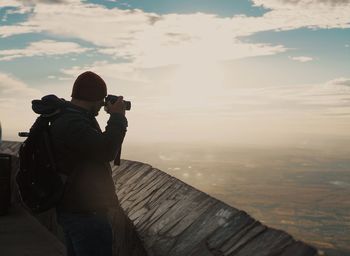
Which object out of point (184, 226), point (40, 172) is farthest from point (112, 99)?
point (184, 226)

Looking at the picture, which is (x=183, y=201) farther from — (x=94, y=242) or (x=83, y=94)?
(x=83, y=94)

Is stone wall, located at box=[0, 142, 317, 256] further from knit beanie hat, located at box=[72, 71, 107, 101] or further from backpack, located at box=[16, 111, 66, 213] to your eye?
knit beanie hat, located at box=[72, 71, 107, 101]

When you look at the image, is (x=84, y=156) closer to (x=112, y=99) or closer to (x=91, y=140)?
(x=91, y=140)

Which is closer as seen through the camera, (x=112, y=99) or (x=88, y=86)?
(x=88, y=86)

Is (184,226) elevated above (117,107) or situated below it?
below

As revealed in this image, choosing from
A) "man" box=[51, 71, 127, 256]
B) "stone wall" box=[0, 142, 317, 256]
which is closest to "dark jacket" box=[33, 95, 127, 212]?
"man" box=[51, 71, 127, 256]

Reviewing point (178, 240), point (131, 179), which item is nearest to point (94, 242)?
point (178, 240)
